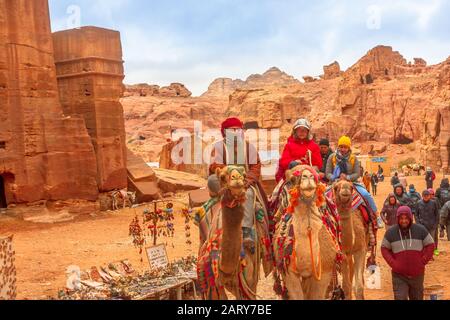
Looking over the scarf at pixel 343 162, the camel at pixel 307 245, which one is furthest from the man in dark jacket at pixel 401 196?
the camel at pixel 307 245

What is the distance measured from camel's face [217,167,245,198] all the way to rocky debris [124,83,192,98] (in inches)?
3516

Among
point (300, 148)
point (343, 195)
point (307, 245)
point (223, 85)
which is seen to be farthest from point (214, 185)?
point (223, 85)

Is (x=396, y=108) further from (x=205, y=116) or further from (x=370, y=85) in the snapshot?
(x=205, y=116)

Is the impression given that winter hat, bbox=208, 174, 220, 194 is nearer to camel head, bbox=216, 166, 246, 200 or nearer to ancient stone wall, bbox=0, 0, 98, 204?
camel head, bbox=216, 166, 246, 200

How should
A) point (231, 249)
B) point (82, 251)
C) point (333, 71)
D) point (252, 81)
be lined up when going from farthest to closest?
point (252, 81)
point (333, 71)
point (82, 251)
point (231, 249)

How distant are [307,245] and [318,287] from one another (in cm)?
50

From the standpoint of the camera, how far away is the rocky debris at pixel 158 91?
93.3m

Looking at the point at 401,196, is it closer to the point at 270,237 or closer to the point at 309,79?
the point at 270,237

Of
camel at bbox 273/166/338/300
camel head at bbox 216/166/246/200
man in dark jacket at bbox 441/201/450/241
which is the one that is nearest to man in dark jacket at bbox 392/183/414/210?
man in dark jacket at bbox 441/201/450/241

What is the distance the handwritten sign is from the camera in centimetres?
831

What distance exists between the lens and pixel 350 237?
661 centimetres

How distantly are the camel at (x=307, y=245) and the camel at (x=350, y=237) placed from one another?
36.1 inches
